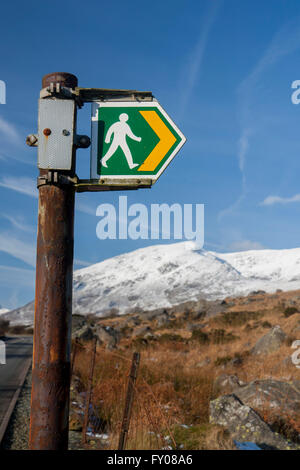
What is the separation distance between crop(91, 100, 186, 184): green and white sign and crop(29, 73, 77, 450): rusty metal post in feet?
1.10

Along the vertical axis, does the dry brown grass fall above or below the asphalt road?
above

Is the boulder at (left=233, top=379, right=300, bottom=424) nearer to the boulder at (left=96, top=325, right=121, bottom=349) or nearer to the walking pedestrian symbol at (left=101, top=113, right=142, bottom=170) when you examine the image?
the walking pedestrian symbol at (left=101, top=113, right=142, bottom=170)

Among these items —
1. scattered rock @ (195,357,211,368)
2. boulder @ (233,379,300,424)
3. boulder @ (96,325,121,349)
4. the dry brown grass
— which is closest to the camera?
the dry brown grass

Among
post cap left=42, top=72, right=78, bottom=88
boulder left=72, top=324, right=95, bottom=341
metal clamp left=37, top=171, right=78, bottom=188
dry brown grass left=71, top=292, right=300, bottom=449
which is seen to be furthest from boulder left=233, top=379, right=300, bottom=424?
boulder left=72, top=324, right=95, bottom=341

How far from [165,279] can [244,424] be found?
516 feet

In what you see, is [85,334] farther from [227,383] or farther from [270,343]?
[227,383]

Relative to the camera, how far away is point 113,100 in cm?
207

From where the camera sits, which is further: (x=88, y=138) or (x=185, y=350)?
(x=185, y=350)

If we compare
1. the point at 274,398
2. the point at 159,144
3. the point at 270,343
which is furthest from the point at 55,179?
the point at 270,343

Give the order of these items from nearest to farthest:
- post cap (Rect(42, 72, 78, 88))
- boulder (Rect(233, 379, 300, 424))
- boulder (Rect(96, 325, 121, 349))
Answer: post cap (Rect(42, 72, 78, 88)) → boulder (Rect(233, 379, 300, 424)) → boulder (Rect(96, 325, 121, 349))

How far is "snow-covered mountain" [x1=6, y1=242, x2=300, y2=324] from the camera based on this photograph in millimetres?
110188
